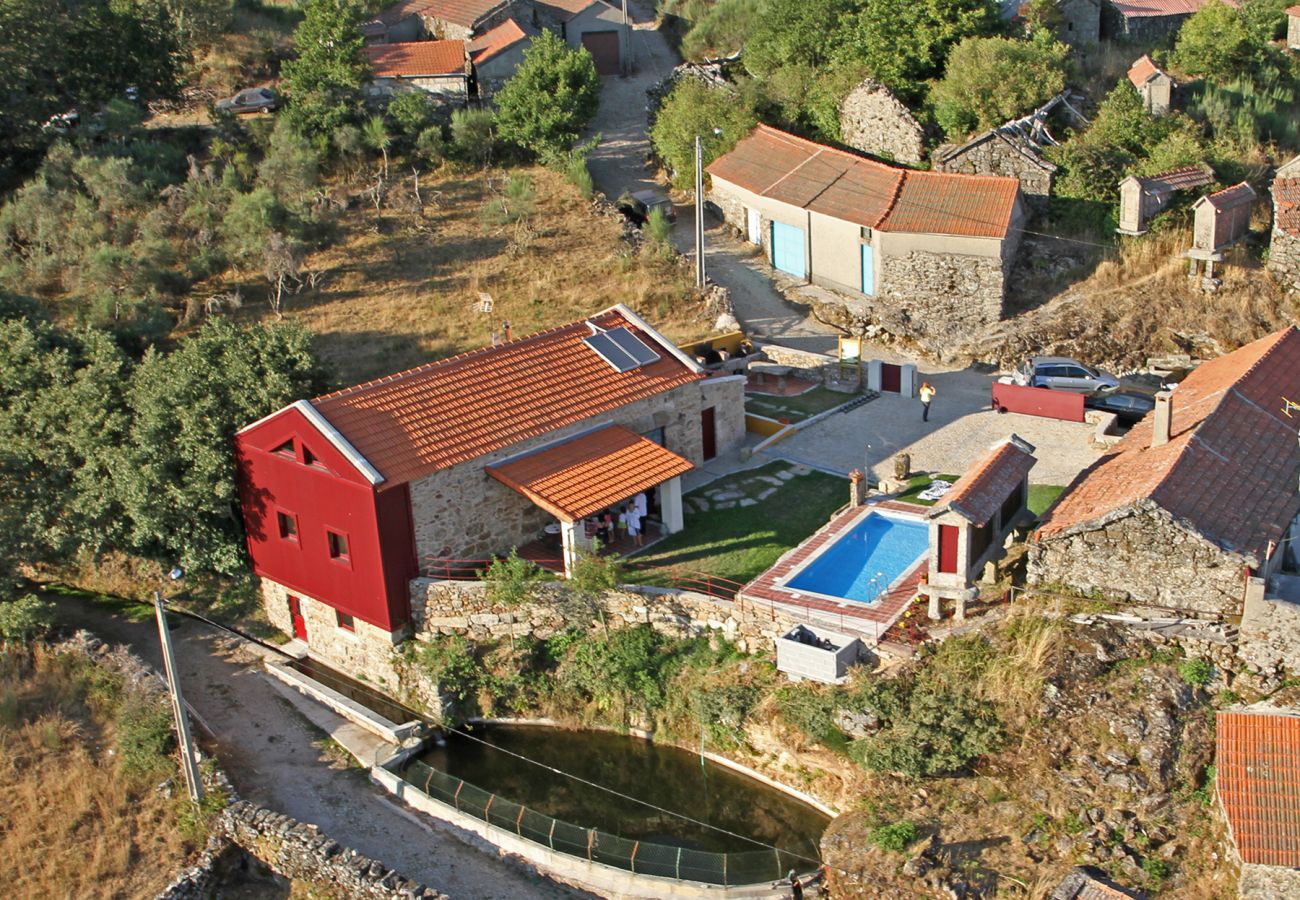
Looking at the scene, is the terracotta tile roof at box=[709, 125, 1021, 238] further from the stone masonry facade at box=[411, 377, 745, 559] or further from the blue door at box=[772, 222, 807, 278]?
the stone masonry facade at box=[411, 377, 745, 559]

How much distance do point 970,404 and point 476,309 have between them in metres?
15.6

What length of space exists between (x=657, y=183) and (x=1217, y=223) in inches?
816

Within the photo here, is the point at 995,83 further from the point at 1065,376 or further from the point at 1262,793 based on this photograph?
the point at 1262,793

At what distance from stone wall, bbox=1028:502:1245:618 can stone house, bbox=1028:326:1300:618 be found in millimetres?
19

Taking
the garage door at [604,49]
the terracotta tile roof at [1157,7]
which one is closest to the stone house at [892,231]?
the terracotta tile roof at [1157,7]

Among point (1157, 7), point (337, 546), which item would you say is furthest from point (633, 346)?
point (1157, 7)

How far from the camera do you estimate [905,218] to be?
4256 cm

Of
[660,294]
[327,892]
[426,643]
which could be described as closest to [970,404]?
[660,294]

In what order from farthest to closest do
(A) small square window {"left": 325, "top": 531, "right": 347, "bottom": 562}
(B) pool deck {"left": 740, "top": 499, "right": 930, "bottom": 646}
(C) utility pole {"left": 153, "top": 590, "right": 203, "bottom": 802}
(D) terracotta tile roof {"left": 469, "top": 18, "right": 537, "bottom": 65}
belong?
(D) terracotta tile roof {"left": 469, "top": 18, "right": 537, "bottom": 65} → (A) small square window {"left": 325, "top": 531, "right": 347, "bottom": 562} → (B) pool deck {"left": 740, "top": 499, "right": 930, "bottom": 646} → (C) utility pole {"left": 153, "top": 590, "right": 203, "bottom": 802}

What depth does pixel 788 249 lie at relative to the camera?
1821 inches

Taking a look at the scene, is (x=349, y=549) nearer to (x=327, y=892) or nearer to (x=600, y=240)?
(x=327, y=892)

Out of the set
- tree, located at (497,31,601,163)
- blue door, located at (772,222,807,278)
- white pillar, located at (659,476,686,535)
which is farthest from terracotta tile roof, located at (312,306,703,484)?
tree, located at (497,31,601,163)

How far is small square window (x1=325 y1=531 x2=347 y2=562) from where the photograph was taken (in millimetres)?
30484

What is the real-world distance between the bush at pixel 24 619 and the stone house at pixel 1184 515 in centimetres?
2158
